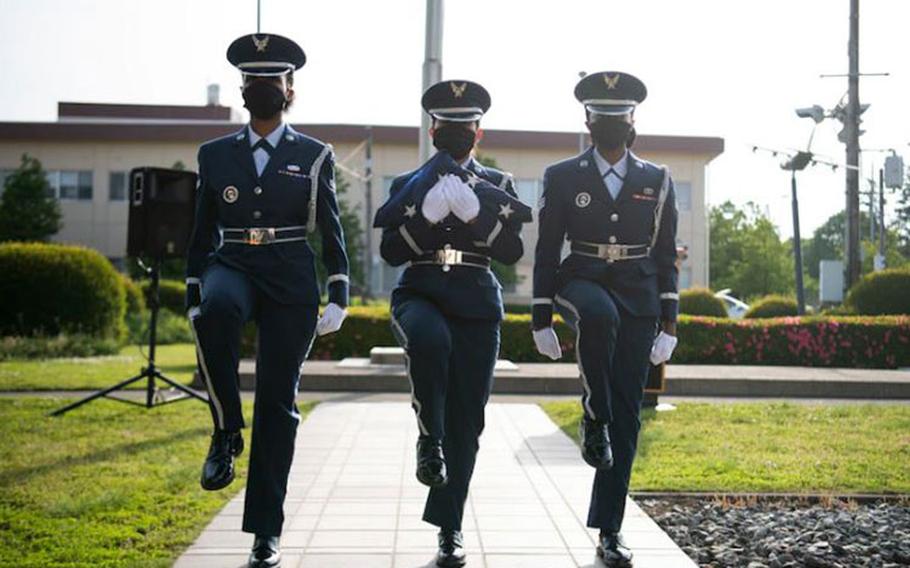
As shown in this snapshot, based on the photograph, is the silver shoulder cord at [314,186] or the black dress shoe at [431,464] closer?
the black dress shoe at [431,464]

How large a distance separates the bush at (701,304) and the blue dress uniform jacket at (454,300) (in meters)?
22.7

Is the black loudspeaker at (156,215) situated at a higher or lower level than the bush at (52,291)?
higher

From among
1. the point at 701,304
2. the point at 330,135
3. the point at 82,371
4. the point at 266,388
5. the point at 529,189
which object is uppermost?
the point at 330,135

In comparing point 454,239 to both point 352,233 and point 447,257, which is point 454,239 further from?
point 352,233

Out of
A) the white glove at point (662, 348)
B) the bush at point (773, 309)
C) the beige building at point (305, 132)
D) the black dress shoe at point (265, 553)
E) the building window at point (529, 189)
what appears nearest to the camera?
the black dress shoe at point (265, 553)

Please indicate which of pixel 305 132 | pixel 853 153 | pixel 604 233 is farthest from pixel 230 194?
pixel 305 132

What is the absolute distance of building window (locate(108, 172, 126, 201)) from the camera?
47.8 metres

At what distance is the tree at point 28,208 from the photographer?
145 ft

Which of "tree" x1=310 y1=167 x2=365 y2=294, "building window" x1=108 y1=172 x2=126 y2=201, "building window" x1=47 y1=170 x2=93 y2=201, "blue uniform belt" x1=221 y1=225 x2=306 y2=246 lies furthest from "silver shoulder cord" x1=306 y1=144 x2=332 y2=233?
"building window" x1=47 y1=170 x2=93 y2=201

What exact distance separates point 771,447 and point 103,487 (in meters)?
6.06

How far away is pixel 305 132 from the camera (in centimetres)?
4597

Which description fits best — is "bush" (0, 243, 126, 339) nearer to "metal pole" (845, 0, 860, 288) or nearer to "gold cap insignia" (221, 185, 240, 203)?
"metal pole" (845, 0, 860, 288)

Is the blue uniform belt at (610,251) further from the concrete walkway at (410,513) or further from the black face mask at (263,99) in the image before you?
the black face mask at (263,99)

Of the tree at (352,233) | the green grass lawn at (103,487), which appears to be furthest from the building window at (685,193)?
the green grass lawn at (103,487)
